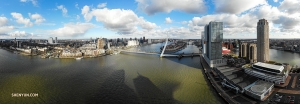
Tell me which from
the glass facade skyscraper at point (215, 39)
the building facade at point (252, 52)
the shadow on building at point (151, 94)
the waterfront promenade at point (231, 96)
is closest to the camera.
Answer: the waterfront promenade at point (231, 96)


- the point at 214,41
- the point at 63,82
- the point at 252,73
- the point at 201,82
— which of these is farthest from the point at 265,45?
the point at 63,82

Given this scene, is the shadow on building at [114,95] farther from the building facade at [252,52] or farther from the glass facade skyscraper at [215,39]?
the building facade at [252,52]

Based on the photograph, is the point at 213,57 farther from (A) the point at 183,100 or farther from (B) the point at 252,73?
(A) the point at 183,100

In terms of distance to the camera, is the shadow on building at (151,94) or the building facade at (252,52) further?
the building facade at (252,52)

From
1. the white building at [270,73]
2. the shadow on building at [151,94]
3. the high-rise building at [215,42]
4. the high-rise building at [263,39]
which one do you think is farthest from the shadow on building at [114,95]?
the high-rise building at [263,39]

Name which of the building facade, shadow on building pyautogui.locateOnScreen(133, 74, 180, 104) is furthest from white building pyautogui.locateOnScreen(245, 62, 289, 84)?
the building facade

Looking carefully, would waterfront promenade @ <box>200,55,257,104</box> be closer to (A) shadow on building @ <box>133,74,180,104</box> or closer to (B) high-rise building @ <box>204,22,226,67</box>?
(A) shadow on building @ <box>133,74,180,104</box>

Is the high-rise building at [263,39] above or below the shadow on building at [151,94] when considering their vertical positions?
above
